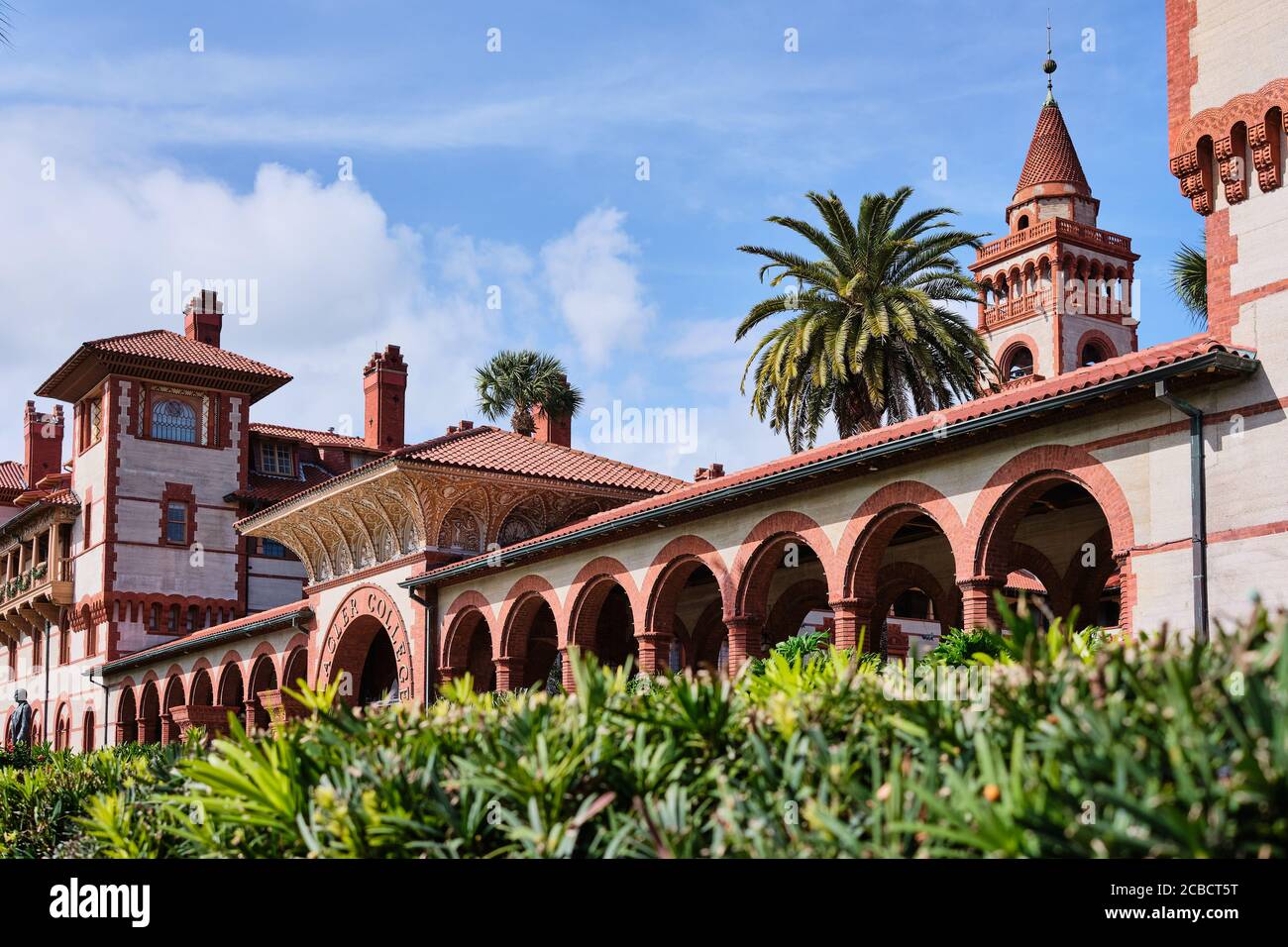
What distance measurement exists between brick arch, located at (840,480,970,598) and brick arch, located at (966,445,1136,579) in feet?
3.55

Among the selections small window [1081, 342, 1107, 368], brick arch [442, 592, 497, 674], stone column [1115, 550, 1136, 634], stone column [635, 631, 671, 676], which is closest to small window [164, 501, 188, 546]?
brick arch [442, 592, 497, 674]

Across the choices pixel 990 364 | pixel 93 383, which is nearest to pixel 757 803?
pixel 990 364

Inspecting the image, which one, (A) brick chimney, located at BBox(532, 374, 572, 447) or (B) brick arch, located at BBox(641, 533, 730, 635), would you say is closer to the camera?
(B) brick arch, located at BBox(641, 533, 730, 635)

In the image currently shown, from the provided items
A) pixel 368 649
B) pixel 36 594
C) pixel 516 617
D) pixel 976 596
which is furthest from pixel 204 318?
pixel 976 596

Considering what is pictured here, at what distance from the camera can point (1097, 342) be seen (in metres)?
57.8

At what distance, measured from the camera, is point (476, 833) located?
5.98 m

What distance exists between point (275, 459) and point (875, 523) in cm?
3628

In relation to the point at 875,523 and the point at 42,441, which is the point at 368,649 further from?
the point at 42,441

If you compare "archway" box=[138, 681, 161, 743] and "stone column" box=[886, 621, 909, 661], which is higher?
"stone column" box=[886, 621, 909, 661]

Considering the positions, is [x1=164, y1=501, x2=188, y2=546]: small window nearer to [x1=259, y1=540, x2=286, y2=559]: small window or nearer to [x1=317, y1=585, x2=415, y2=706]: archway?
[x1=259, y1=540, x2=286, y2=559]: small window

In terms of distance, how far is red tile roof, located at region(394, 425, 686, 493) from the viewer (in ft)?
96.3

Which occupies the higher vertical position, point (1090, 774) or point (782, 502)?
point (782, 502)
